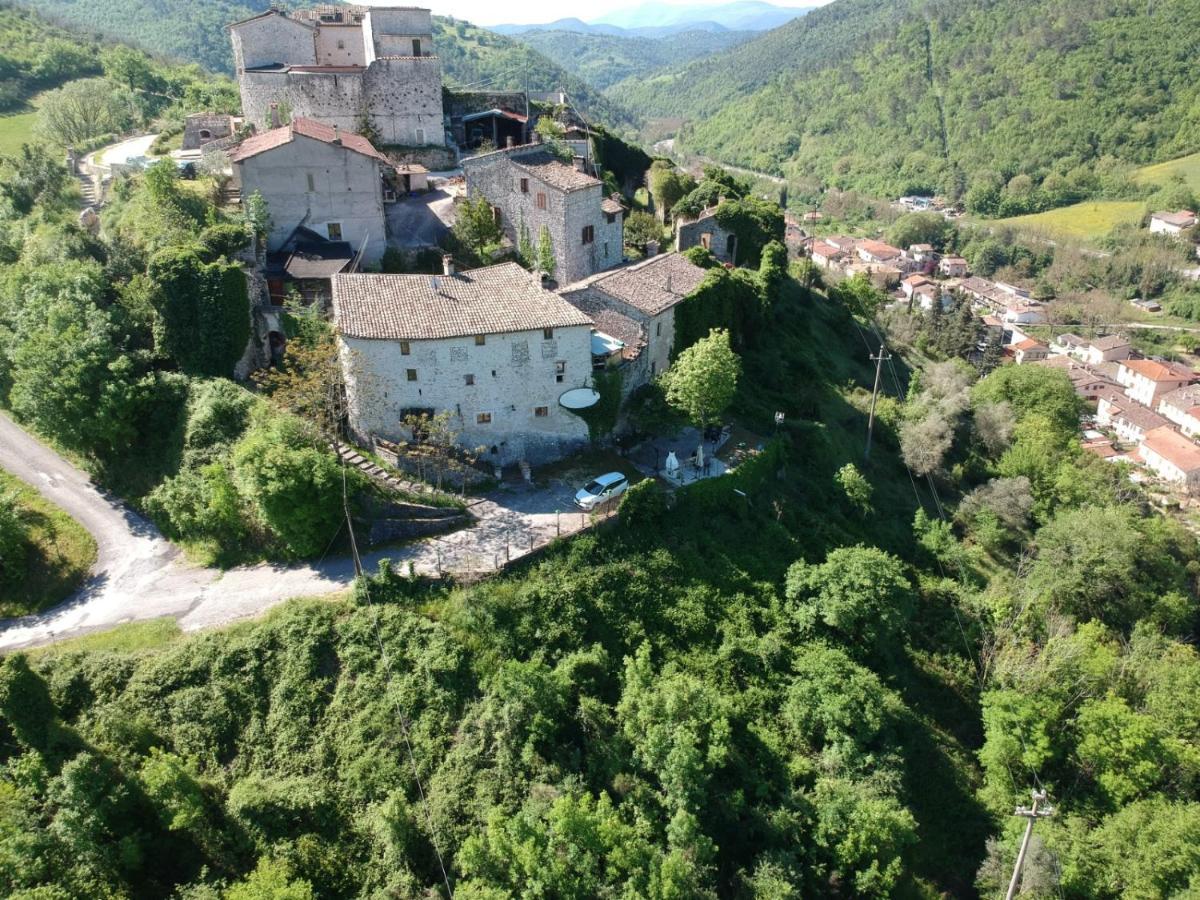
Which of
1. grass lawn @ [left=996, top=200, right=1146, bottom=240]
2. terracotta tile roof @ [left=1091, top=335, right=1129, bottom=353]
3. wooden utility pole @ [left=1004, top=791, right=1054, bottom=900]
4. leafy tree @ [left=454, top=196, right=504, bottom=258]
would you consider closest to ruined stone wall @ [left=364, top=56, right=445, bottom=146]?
leafy tree @ [left=454, top=196, right=504, bottom=258]

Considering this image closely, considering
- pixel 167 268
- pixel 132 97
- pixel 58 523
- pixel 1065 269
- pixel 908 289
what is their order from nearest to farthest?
pixel 58 523 → pixel 167 268 → pixel 132 97 → pixel 908 289 → pixel 1065 269

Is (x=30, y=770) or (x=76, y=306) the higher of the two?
(x=76, y=306)

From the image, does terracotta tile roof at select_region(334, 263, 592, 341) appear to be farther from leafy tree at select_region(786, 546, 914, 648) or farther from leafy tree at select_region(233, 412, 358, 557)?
leafy tree at select_region(786, 546, 914, 648)

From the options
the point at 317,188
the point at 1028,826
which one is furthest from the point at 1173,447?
the point at 317,188

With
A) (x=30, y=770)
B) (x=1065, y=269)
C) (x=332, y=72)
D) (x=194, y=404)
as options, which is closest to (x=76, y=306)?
(x=194, y=404)

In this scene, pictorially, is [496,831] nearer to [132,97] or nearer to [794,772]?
[794,772]

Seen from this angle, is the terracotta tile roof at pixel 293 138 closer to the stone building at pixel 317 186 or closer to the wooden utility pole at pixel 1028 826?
the stone building at pixel 317 186
